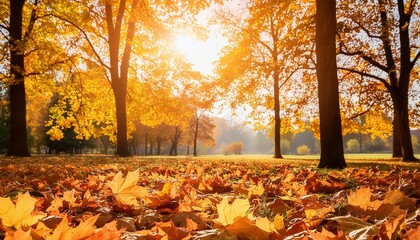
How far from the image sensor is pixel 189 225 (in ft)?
3.67

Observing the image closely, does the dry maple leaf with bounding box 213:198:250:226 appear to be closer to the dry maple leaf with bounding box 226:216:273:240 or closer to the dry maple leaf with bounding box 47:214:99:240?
the dry maple leaf with bounding box 226:216:273:240

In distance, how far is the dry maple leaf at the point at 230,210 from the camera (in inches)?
39.5

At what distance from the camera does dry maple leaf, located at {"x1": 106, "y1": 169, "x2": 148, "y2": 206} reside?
1524mm

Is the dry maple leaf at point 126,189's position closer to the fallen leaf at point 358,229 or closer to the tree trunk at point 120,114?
the fallen leaf at point 358,229

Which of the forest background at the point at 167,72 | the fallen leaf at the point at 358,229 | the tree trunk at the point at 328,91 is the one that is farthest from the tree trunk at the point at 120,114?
the fallen leaf at the point at 358,229

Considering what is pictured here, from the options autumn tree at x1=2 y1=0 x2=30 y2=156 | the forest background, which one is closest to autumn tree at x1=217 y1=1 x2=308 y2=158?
the forest background

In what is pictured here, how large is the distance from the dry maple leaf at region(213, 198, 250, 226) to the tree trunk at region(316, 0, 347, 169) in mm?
6340

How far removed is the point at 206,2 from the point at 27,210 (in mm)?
8530

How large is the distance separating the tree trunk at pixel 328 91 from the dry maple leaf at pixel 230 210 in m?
6.34

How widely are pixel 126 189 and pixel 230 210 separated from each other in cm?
74

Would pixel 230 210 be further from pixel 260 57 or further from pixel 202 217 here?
pixel 260 57

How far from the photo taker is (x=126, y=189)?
61.9 inches

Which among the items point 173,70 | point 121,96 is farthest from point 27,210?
point 173,70

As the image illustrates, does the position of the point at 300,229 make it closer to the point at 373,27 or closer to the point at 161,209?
the point at 161,209
